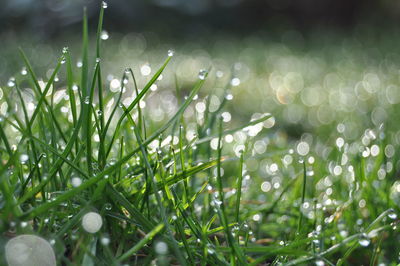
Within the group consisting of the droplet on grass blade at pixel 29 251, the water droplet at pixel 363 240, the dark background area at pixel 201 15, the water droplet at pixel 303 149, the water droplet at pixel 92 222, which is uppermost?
the dark background area at pixel 201 15

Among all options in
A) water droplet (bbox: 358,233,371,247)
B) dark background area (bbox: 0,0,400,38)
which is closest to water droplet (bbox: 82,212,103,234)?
water droplet (bbox: 358,233,371,247)

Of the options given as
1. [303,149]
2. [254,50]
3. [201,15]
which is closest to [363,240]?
[303,149]

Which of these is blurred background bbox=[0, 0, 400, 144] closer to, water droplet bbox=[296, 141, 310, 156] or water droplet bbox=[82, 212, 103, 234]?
water droplet bbox=[296, 141, 310, 156]

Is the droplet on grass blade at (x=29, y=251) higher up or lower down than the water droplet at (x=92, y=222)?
lower down

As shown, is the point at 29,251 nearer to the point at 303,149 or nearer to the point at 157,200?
the point at 157,200

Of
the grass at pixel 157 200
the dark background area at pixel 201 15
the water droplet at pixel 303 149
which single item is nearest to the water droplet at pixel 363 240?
the grass at pixel 157 200

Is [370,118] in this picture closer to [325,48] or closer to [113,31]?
[325,48]

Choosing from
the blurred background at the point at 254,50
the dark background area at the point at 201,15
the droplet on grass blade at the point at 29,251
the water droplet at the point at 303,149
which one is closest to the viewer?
the droplet on grass blade at the point at 29,251

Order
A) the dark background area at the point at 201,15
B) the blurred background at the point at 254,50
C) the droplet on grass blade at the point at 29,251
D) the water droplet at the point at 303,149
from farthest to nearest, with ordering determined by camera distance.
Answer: the dark background area at the point at 201,15, the blurred background at the point at 254,50, the water droplet at the point at 303,149, the droplet on grass blade at the point at 29,251

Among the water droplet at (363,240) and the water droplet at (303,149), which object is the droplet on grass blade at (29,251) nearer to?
the water droplet at (363,240)
